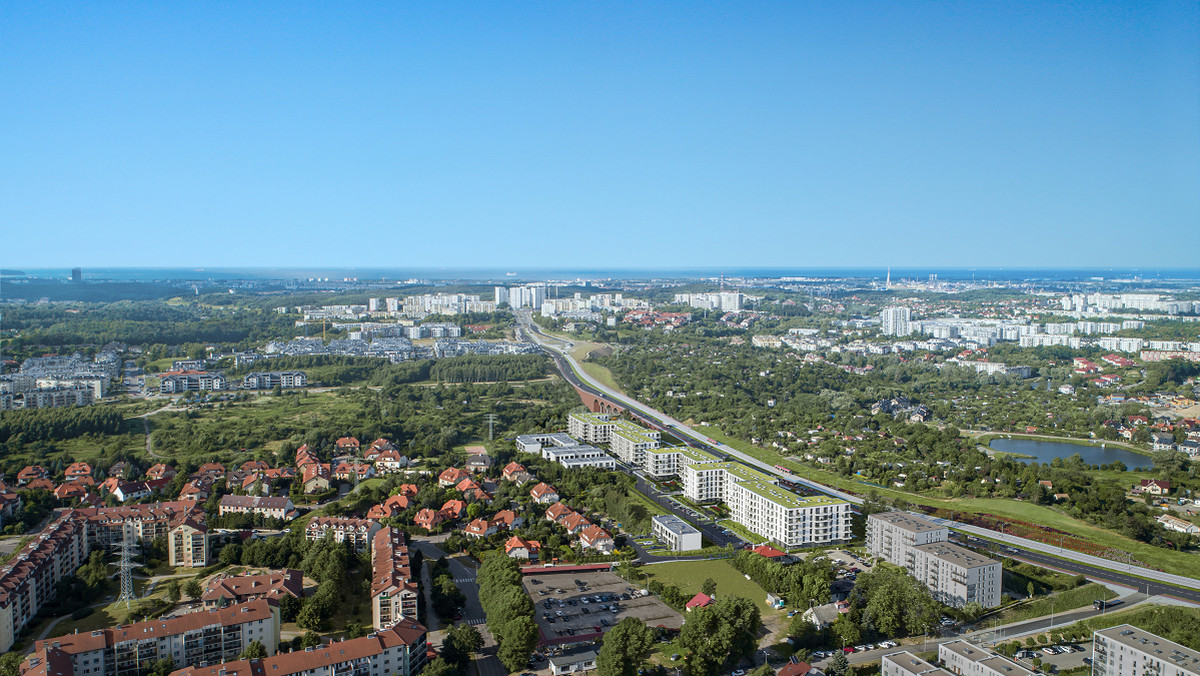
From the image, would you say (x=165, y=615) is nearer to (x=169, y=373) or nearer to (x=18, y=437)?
(x=18, y=437)

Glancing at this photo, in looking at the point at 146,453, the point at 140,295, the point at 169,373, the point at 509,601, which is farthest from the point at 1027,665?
the point at 140,295

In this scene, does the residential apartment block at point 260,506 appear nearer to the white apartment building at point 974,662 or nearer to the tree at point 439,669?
the tree at point 439,669

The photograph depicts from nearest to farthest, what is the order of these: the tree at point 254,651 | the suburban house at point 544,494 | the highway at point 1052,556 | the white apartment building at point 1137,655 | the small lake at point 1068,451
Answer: the white apartment building at point 1137,655, the tree at point 254,651, the highway at point 1052,556, the suburban house at point 544,494, the small lake at point 1068,451

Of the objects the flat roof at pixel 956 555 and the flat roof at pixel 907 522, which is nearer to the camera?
the flat roof at pixel 956 555

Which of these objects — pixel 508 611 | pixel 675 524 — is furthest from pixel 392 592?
pixel 675 524

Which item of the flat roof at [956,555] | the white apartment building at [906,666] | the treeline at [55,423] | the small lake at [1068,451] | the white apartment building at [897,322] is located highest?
the white apartment building at [897,322]

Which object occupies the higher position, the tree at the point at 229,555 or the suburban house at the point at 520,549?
the tree at the point at 229,555

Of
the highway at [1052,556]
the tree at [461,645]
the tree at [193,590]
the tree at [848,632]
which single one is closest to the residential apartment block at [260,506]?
the tree at [193,590]

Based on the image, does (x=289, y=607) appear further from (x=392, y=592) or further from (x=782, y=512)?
(x=782, y=512)
